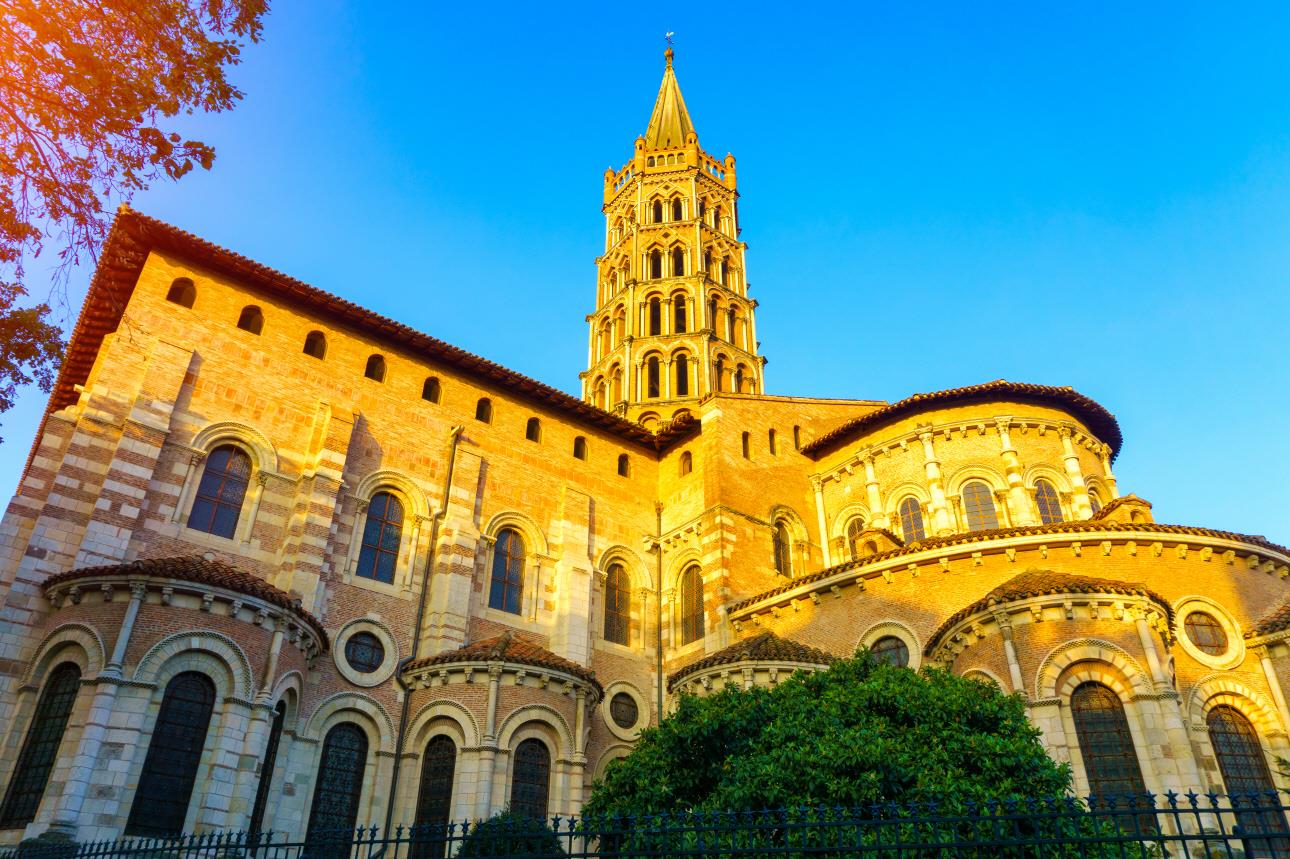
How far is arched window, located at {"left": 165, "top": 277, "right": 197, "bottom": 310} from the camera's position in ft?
73.9

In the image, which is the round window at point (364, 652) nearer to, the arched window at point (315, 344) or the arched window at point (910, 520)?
the arched window at point (315, 344)

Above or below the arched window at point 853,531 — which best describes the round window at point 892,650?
below

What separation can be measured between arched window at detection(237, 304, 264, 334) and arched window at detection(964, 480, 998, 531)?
2118 centimetres

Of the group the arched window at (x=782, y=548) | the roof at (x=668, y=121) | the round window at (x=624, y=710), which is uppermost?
the roof at (x=668, y=121)

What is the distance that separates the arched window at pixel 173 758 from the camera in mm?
15914

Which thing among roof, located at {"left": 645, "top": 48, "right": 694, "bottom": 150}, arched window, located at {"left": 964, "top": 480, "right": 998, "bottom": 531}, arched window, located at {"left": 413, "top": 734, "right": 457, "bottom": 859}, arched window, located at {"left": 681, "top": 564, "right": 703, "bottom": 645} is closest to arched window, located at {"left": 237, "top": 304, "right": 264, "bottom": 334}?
arched window, located at {"left": 413, "top": 734, "right": 457, "bottom": 859}

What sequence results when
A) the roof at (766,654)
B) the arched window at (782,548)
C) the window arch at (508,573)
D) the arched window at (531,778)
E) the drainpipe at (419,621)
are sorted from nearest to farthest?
the arched window at (531,778) → the drainpipe at (419,621) → the roof at (766,654) → the window arch at (508,573) → the arched window at (782,548)

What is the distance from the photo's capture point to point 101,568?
56.1 ft

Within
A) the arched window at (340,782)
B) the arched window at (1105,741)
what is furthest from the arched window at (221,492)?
the arched window at (1105,741)

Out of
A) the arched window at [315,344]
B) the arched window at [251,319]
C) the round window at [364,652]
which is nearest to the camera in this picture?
the round window at [364,652]

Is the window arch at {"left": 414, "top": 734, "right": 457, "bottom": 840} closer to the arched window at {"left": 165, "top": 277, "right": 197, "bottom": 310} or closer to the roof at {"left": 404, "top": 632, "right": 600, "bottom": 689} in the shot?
the roof at {"left": 404, "top": 632, "right": 600, "bottom": 689}

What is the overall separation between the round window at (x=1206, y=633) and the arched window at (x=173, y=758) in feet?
71.1

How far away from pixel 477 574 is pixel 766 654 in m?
8.52

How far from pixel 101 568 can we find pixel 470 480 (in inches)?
410
